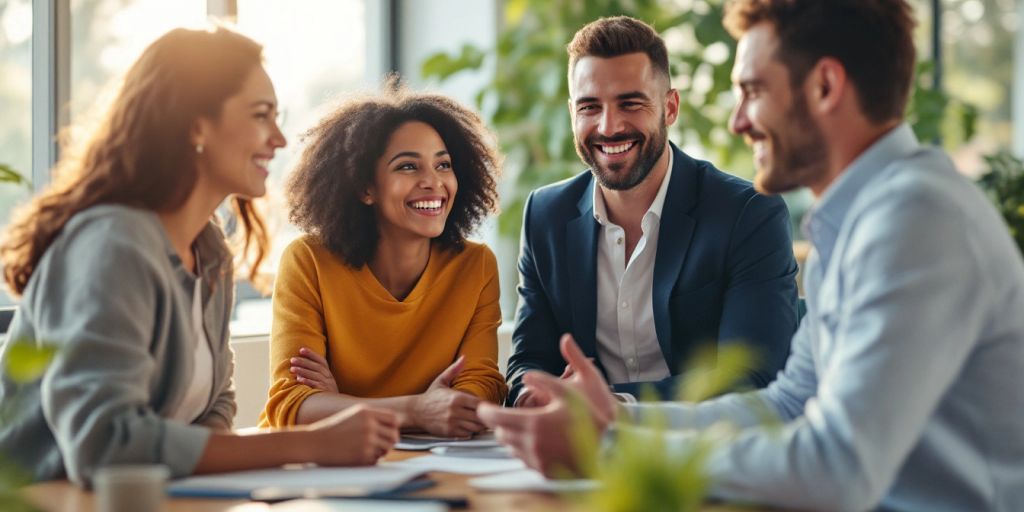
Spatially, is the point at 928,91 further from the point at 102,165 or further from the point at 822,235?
the point at 102,165

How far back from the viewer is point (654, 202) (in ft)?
9.07

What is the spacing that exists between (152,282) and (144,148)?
0.24m

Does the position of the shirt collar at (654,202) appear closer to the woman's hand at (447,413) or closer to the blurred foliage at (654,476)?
the woman's hand at (447,413)

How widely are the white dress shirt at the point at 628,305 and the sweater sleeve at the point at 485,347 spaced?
26cm

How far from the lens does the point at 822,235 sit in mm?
1716

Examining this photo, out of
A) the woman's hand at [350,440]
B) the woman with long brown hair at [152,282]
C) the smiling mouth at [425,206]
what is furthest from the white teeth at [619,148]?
the woman's hand at [350,440]

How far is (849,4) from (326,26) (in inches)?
128

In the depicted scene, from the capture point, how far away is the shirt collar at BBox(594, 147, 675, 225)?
2750mm

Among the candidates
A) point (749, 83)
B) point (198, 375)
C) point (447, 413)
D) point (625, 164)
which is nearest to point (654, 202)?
point (625, 164)

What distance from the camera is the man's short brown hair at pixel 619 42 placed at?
279cm

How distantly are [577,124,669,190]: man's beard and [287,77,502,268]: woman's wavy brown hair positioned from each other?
253 mm

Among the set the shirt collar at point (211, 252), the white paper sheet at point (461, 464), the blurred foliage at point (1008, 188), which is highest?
the shirt collar at point (211, 252)

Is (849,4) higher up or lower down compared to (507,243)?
higher up

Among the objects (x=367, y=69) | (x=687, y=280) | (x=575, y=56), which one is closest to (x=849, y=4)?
(x=687, y=280)
